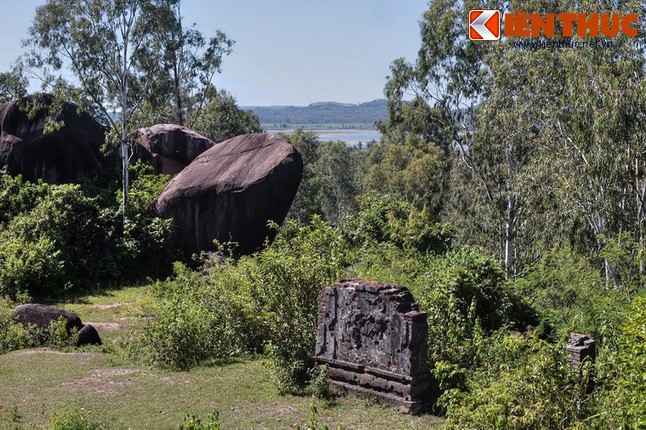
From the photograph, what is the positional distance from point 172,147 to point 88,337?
16471 millimetres

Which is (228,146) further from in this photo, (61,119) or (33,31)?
(33,31)

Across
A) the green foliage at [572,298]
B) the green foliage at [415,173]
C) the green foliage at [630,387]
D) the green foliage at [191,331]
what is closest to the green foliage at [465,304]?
the green foliage at [572,298]

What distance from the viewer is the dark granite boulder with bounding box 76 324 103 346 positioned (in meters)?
17.2

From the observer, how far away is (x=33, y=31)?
2923cm

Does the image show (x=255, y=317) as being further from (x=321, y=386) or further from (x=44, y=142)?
(x=44, y=142)

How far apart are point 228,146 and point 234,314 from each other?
42.3 feet

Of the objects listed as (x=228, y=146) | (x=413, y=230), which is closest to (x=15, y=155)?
(x=228, y=146)

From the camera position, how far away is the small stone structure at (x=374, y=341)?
12586mm

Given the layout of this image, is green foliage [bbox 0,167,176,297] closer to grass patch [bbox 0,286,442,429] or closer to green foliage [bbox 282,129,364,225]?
grass patch [bbox 0,286,442,429]

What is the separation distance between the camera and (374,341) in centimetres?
1320

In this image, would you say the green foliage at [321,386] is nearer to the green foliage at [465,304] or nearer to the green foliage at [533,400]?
the green foliage at [465,304]

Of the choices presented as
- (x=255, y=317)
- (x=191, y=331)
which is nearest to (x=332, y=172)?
(x=255, y=317)

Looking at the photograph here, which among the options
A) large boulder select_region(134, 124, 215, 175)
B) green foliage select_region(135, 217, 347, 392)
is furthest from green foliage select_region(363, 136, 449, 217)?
green foliage select_region(135, 217, 347, 392)

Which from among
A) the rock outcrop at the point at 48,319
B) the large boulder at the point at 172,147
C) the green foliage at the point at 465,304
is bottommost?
the rock outcrop at the point at 48,319
